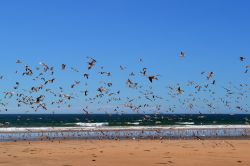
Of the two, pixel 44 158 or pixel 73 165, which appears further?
pixel 44 158

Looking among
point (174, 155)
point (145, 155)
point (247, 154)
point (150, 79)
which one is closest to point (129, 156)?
point (145, 155)

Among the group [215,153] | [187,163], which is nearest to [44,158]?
[187,163]

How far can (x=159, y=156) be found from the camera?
2569cm

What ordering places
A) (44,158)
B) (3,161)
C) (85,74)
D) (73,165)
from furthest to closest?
(85,74) → (44,158) → (3,161) → (73,165)

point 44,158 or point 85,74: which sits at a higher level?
point 85,74

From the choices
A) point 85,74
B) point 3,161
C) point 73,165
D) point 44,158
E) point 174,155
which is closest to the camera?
point 73,165

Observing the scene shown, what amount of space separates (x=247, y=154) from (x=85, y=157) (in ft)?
A: 31.0

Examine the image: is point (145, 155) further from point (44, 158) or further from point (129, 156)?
point (44, 158)

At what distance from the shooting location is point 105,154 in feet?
89.9

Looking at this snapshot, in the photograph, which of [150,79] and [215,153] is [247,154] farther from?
[150,79]

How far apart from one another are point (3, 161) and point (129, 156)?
7.17 m

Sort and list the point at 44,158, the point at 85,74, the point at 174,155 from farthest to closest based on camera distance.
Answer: the point at 85,74
the point at 174,155
the point at 44,158

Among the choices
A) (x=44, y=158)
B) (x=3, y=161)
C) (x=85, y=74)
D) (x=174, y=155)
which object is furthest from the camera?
(x=85, y=74)

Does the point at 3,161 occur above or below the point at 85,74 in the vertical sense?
below
